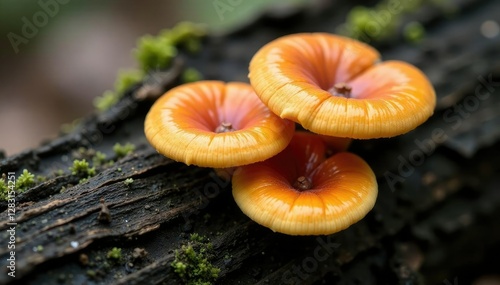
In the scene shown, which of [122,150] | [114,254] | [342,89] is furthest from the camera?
[122,150]

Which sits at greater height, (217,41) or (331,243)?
(217,41)

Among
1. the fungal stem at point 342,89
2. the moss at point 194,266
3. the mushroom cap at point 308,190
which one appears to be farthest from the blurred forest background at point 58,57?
the moss at point 194,266

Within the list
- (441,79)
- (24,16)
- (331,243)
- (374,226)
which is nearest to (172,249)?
(331,243)

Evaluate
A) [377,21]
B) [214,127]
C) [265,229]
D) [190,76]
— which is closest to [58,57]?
[190,76]

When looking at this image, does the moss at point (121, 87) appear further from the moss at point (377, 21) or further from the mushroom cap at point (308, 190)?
the moss at point (377, 21)

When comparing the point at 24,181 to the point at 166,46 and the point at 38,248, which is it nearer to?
the point at 38,248

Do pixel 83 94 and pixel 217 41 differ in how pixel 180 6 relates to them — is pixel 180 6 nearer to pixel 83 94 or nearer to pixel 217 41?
pixel 83 94
